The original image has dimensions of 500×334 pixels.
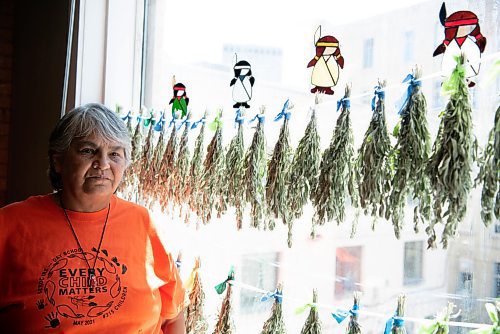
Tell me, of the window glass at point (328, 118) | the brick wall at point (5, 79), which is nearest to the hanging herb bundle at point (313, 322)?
the window glass at point (328, 118)

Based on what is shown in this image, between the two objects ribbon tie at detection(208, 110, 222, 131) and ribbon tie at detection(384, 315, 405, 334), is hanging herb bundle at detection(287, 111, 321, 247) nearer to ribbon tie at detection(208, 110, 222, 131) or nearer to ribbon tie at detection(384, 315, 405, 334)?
ribbon tie at detection(384, 315, 405, 334)

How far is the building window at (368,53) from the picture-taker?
1421 mm

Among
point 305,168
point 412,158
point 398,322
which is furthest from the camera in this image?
point 305,168

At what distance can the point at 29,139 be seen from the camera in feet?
8.95

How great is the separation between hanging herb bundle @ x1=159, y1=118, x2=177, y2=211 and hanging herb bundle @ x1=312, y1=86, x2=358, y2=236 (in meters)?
0.74

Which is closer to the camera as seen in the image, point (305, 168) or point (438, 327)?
point (438, 327)

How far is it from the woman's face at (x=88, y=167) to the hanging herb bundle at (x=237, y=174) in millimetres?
342

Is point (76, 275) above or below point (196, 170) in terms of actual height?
below

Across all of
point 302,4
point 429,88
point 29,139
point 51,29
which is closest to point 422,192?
point 429,88

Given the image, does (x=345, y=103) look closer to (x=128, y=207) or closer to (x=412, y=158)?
(x=412, y=158)

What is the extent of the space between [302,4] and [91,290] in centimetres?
105

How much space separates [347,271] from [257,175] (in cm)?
36

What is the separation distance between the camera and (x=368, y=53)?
1.43 metres

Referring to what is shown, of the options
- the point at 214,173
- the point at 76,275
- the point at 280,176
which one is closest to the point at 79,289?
the point at 76,275
